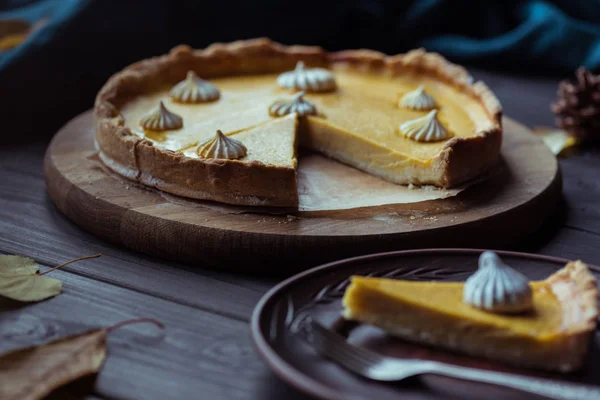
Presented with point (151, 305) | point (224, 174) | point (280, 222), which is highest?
point (224, 174)

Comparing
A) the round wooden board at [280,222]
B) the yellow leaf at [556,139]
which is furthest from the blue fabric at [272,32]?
the round wooden board at [280,222]

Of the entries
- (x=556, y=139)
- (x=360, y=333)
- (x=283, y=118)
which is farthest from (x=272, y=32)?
(x=360, y=333)

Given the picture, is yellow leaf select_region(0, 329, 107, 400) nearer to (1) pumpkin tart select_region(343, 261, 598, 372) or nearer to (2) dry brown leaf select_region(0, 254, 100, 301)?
(2) dry brown leaf select_region(0, 254, 100, 301)

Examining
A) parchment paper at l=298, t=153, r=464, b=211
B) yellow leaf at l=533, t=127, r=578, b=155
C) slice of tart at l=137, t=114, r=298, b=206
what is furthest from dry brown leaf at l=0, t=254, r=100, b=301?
yellow leaf at l=533, t=127, r=578, b=155

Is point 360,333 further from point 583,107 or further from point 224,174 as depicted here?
point 583,107

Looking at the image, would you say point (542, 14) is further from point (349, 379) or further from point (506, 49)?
point (349, 379)

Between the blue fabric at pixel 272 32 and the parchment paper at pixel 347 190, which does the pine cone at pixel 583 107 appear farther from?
the parchment paper at pixel 347 190

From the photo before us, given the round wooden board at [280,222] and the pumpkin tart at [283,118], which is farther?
the pumpkin tart at [283,118]
